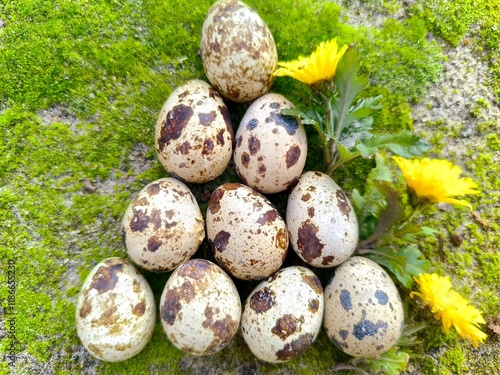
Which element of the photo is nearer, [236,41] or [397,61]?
[236,41]

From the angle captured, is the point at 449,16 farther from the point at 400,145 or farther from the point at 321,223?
the point at 321,223

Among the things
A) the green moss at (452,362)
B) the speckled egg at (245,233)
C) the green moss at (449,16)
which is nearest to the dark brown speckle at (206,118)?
the speckled egg at (245,233)

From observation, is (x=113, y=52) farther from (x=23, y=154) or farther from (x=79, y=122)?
(x=23, y=154)

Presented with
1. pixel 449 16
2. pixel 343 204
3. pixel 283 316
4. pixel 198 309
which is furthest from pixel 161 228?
pixel 449 16

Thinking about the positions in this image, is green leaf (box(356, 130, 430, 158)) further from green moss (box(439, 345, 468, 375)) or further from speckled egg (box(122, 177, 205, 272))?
green moss (box(439, 345, 468, 375))

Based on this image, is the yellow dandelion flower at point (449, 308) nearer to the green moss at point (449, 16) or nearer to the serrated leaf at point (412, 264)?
the serrated leaf at point (412, 264)

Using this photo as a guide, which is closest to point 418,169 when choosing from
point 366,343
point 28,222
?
point 366,343
